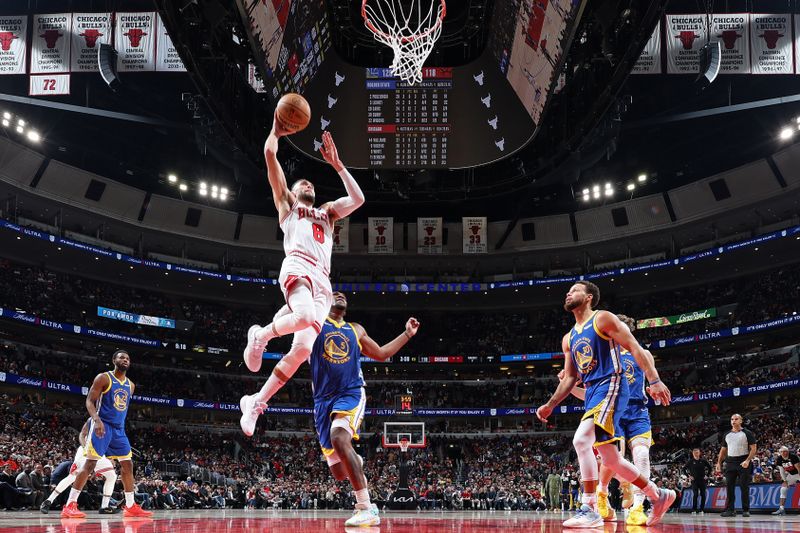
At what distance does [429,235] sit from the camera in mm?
42062

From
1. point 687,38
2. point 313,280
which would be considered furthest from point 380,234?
point 313,280

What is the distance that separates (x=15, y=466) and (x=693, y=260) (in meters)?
30.8

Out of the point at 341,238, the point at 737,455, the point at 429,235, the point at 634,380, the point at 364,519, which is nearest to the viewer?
the point at 364,519

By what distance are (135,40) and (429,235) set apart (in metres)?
24.1

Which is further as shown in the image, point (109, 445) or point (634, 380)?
point (109, 445)

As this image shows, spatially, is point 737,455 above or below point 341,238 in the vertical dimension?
below

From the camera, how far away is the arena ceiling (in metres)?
21.2

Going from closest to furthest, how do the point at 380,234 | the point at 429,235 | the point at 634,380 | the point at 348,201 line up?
the point at 348,201 → the point at 634,380 → the point at 380,234 → the point at 429,235

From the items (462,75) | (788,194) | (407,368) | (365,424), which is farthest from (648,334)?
(462,75)

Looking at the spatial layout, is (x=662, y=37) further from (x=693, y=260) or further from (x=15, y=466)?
(x=15, y=466)

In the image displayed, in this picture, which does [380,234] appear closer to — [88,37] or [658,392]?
[88,37]

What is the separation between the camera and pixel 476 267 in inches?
1770

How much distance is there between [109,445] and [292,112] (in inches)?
277

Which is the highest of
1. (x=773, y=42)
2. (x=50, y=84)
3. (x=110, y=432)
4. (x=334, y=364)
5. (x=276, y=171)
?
(x=773, y=42)
